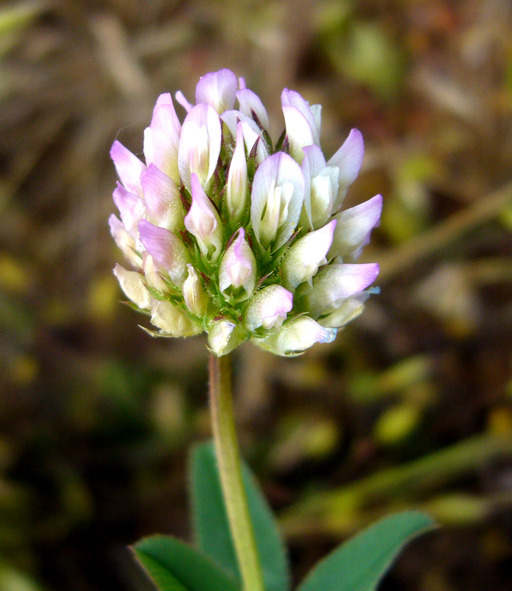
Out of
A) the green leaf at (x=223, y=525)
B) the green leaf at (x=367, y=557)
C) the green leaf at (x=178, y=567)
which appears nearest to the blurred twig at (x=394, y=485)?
the green leaf at (x=223, y=525)

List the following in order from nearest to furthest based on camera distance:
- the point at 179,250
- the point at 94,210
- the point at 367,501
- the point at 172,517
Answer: the point at 179,250 < the point at 367,501 < the point at 172,517 < the point at 94,210

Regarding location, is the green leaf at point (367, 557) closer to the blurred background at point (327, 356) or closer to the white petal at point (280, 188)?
the white petal at point (280, 188)

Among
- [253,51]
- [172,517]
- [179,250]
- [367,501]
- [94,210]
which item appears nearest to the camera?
[179,250]

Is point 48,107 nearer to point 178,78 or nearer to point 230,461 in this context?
point 178,78

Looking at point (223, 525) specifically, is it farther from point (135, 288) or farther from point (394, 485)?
point (394, 485)

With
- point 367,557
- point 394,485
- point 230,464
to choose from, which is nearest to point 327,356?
point 394,485

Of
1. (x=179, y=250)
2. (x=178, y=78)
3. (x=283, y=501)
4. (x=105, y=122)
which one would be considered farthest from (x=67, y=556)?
(x=178, y=78)
